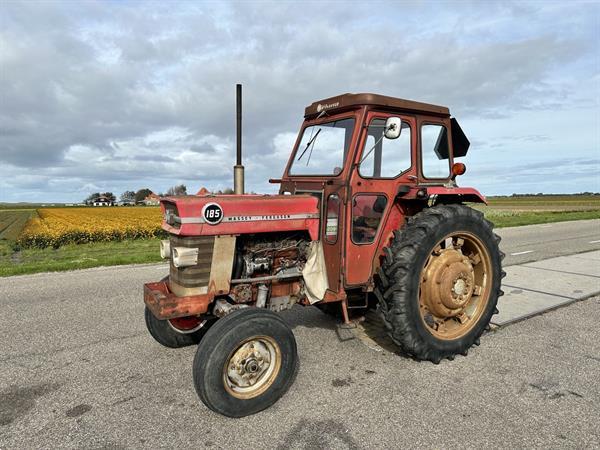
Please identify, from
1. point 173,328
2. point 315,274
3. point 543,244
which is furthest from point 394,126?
point 543,244

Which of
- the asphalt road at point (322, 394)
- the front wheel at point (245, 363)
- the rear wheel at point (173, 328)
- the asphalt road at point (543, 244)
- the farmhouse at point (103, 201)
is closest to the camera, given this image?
the asphalt road at point (322, 394)

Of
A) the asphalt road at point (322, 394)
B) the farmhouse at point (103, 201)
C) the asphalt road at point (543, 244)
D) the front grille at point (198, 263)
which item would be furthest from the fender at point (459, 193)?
the farmhouse at point (103, 201)

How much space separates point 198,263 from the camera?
10.5 ft

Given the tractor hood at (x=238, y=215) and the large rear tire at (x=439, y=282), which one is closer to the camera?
the tractor hood at (x=238, y=215)

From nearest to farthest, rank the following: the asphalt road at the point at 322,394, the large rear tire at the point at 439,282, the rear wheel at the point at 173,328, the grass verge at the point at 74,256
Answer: the asphalt road at the point at 322,394, the large rear tire at the point at 439,282, the rear wheel at the point at 173,328, the grass verge at the point at 74,256

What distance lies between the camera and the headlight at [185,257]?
10.3 ft

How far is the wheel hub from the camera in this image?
3.79 meters

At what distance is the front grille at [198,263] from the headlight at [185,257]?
0.11 ft

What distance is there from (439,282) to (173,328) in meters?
2.56

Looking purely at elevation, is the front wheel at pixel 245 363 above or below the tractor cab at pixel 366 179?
below

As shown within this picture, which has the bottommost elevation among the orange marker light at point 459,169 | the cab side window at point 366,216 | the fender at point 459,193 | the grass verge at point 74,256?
the grass verge at point 74,256

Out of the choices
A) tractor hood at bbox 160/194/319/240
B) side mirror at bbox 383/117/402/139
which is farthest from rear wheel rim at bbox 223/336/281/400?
side mirror at bbox 383/117/402/139

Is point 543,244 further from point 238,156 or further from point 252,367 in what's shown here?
point 252,367

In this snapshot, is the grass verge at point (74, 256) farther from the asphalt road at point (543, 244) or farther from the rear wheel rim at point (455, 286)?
the asphalt road at point (543, 244)
